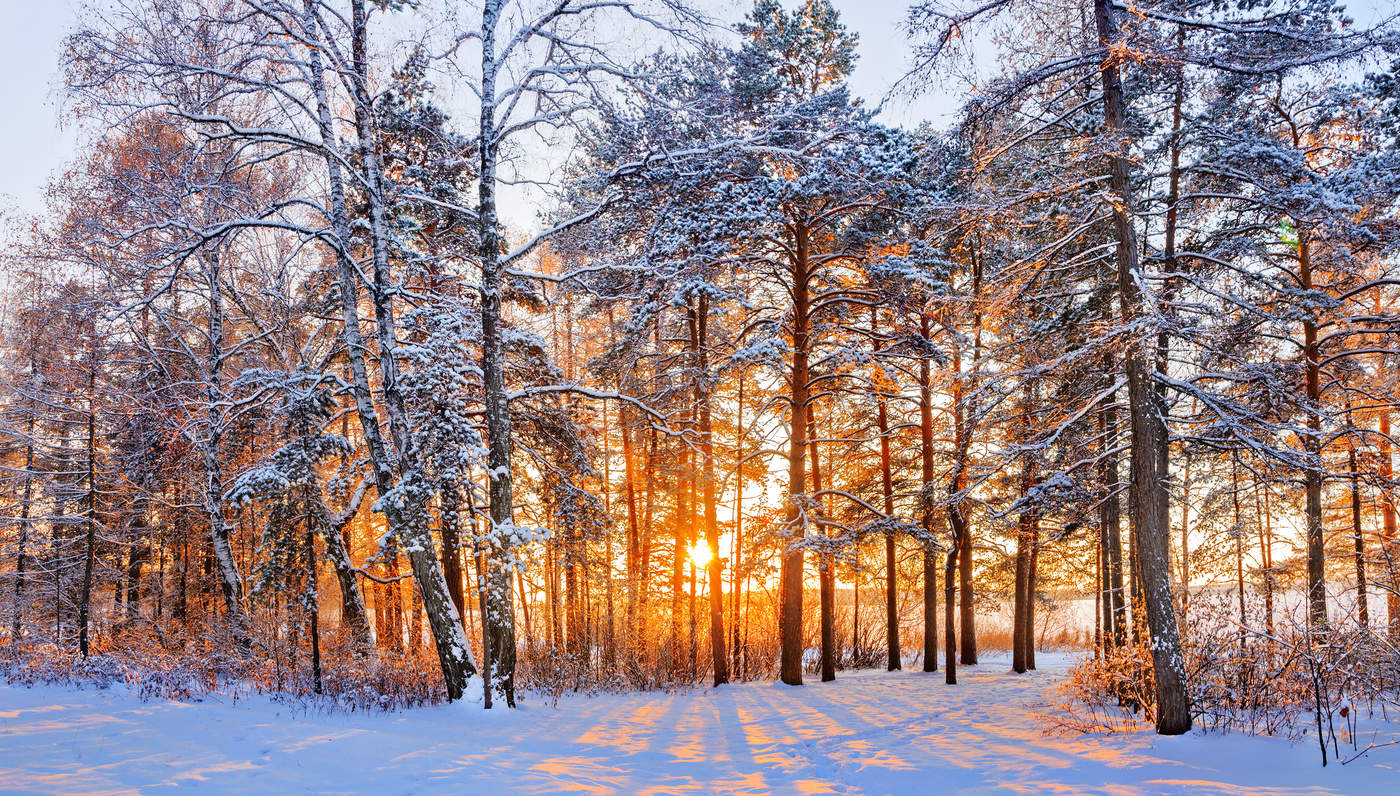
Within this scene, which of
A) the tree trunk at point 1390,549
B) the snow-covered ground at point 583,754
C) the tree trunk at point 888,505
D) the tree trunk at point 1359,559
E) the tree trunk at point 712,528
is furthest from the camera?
the tree trunk at point 888,505

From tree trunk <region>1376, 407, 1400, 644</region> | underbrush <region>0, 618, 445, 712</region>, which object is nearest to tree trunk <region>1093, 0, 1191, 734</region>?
tree trunk <region>1376, 407, 1400, 644</region>

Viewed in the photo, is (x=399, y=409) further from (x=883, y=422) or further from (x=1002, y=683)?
(x=1002, y=683)

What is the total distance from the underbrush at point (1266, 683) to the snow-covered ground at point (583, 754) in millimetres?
548

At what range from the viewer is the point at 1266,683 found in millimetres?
7586

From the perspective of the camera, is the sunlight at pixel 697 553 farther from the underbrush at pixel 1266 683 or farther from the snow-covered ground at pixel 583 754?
the underbrush at pixel 1266 683

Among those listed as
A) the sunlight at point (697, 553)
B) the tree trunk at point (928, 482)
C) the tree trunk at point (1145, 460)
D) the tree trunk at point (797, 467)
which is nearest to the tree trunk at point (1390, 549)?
the tree trunk at point (1145, 460)

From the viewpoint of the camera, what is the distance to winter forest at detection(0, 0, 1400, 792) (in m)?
7.99

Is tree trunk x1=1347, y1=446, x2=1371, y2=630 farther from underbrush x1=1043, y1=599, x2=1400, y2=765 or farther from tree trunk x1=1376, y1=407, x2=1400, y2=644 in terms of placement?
underbrush x1=1043, y1=599, x2=1400, y2=765

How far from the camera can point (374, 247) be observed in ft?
32.4

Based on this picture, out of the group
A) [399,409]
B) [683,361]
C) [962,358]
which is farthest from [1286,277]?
[399,409]

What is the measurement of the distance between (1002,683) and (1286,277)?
10367mm

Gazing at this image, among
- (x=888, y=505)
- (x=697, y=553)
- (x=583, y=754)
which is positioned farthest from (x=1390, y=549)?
(x=583, y=754)

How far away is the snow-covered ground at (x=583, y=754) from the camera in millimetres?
5758

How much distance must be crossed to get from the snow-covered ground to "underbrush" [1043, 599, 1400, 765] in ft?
1.80
